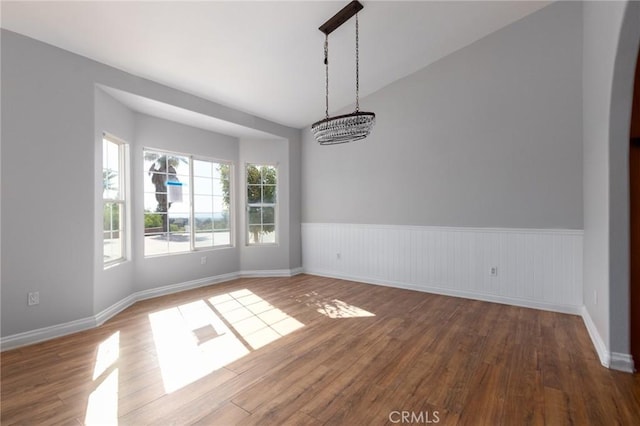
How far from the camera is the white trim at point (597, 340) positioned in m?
2.27

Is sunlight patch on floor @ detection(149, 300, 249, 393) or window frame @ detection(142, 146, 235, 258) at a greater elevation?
window frame @ detection(142, 146, 235, 258)

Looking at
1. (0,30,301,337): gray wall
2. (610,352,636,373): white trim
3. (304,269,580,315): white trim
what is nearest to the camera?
(610,352,636,373): white trim

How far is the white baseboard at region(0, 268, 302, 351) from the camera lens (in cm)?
271

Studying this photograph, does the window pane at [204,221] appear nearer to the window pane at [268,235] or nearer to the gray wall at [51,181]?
the window pane at [268,235]

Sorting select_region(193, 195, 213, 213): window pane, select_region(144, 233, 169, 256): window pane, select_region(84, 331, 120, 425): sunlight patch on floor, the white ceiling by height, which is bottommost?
select_region(84, 331, 120, 425): sunlight patch on floor

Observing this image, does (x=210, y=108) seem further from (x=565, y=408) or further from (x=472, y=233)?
(x=565, y=408)

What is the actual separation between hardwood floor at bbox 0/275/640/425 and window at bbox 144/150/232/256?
136 cm

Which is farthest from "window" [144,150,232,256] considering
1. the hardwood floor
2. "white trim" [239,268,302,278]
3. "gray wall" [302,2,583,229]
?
"gray wall" [302,2,583,229]

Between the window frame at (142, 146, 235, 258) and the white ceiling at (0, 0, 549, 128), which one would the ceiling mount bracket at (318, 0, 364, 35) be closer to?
the white ceiling at (0, 0, 549, 128)

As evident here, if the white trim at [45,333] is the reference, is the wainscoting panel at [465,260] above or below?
above

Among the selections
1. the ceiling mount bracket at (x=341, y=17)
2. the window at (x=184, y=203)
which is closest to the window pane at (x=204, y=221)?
the window at (x=184, y=203)

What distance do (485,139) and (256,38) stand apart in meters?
3.23

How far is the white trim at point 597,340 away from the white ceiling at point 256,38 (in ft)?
12.1

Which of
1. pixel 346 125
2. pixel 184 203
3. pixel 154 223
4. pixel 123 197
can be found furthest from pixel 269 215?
pixel 346 125
